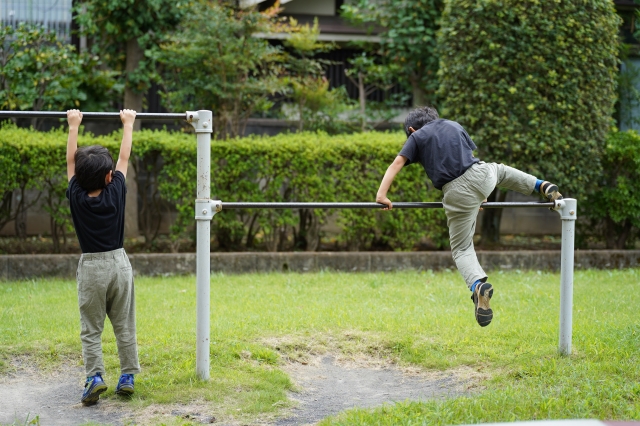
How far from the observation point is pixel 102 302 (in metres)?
4.55

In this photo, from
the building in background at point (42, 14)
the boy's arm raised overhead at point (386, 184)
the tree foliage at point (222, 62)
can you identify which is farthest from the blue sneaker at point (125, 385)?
the building in background at point (42, 14)

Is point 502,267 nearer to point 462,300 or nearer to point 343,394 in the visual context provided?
point 462,300

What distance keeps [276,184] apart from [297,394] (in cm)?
486

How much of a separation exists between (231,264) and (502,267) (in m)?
3.38

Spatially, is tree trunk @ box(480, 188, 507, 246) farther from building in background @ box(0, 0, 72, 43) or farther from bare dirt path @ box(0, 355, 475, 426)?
building in background @ box(0, 0, 72, 43)

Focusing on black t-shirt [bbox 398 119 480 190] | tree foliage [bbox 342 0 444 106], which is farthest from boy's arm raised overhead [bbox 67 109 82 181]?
tree foliage [bbox 342 0 444 106]

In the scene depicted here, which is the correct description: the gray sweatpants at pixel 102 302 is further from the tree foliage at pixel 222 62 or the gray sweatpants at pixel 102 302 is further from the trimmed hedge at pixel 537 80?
the trimmed hedge at pixel 537 80

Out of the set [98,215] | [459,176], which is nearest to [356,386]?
[459,176]

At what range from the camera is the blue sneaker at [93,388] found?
4.53m

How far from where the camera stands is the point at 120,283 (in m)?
4.55

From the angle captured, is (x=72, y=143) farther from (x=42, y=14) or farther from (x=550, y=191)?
(x=42, y=14)

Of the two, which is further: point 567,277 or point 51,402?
point 567,277

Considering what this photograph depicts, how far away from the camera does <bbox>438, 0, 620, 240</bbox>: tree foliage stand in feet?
31.7

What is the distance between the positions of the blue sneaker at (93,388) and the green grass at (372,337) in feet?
0.72
